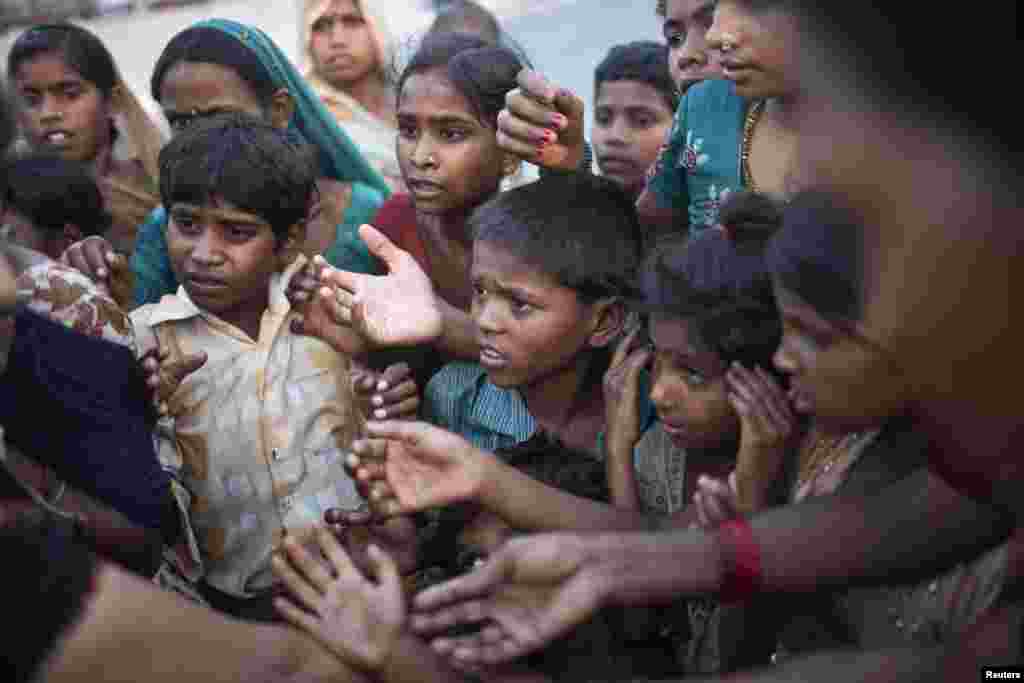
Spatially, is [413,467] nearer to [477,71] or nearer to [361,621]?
[361,621]

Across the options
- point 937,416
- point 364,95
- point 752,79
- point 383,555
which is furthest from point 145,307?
point 364,95

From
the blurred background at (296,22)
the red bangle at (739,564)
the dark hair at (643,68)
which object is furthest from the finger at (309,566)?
the blurred background at (296,22)

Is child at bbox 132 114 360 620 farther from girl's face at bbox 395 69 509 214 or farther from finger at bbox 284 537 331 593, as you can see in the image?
finger at bbox 284 537 331 593

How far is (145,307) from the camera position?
3189 mm

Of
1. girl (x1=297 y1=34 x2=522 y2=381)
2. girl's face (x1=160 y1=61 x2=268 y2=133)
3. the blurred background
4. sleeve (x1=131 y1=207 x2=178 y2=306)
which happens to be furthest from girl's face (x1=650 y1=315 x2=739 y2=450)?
the blurred background

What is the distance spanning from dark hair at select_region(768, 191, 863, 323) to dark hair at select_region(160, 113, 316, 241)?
4.66ft

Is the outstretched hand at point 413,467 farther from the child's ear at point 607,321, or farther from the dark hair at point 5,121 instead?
the dark hair at point 5,121

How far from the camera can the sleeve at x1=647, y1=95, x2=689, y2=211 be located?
3418 millimetres

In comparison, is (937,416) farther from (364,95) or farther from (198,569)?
(364,95)

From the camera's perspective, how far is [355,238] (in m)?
3.70

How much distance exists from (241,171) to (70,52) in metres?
1.68

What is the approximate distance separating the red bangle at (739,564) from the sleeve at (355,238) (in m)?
1.64

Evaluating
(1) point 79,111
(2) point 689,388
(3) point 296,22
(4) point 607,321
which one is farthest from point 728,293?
(3) point 296,22

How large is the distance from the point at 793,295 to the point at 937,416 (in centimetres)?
33
